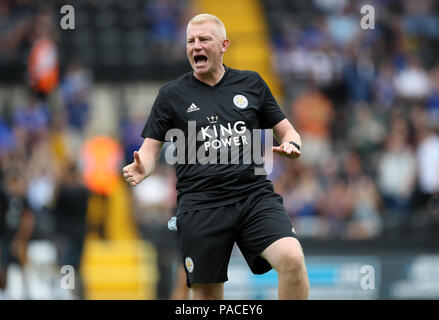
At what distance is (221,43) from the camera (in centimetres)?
609

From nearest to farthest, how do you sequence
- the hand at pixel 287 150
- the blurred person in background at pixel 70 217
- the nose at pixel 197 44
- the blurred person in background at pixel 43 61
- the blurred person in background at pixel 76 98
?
the hand at pixel 287 150 → the nose at pixel 197 44 → the blurred person in background at pixel 70 217 → the blurred person in background at pixel 76 98 → the blurred person in background at pixel 43 61

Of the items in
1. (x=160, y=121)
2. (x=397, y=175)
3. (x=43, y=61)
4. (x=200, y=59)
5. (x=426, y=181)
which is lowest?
(x=426, y=181)

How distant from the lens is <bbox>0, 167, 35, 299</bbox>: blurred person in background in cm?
1245

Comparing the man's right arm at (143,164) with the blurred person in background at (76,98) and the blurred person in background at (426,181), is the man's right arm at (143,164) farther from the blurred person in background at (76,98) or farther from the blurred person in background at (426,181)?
the blurred person in background at (76,98)

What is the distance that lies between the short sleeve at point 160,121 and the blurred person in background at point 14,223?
6997 millimetres

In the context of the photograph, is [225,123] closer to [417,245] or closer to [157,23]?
[417,245]

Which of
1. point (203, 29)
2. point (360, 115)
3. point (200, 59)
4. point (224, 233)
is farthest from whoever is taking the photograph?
point (360, 115)

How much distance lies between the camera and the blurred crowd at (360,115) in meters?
12.9

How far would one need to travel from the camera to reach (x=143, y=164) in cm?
589

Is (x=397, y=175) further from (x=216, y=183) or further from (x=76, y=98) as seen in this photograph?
(x=216, y=183)

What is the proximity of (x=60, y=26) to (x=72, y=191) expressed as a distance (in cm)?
506

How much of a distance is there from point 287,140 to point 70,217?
7.31 meters

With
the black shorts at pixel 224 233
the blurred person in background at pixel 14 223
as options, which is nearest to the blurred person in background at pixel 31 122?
the blurred person in background at pixel 14 223

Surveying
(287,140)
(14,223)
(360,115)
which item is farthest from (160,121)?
(360,115)
